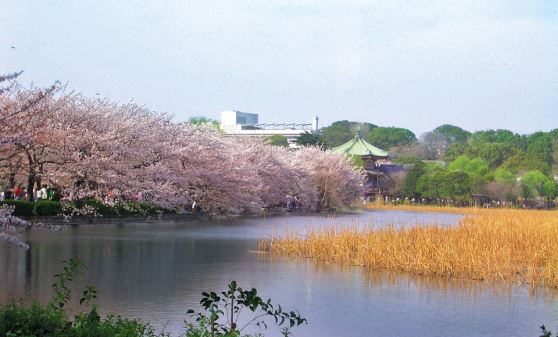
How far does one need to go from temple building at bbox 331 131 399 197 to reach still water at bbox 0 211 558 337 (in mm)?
55042

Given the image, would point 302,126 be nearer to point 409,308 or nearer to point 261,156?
point 261,156

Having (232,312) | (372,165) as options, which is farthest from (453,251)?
(372,165)

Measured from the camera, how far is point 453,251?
1511 centimetres

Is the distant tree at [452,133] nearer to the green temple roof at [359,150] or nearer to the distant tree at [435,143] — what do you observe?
the distant tree at [435,143]

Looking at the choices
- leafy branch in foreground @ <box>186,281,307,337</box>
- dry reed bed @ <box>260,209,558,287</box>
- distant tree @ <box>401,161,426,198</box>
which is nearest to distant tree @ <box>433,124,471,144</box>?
distant tree @ <box>401,161,426,198</box>

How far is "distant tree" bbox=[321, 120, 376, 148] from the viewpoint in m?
105

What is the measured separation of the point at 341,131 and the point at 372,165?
109 feet

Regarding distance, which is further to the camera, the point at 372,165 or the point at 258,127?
the point at 258,127

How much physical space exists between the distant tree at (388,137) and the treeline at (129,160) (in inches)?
2849

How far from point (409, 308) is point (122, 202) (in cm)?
1605

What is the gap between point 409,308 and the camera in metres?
11.8

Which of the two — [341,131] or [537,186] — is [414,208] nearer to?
[537,186]

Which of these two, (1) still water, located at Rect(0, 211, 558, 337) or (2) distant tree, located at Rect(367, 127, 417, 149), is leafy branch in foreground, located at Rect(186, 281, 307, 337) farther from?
(2) distant tree, located at Rect(367, 127, 417, 149)

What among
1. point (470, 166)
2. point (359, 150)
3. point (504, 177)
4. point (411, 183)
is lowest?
point (411, 183)
